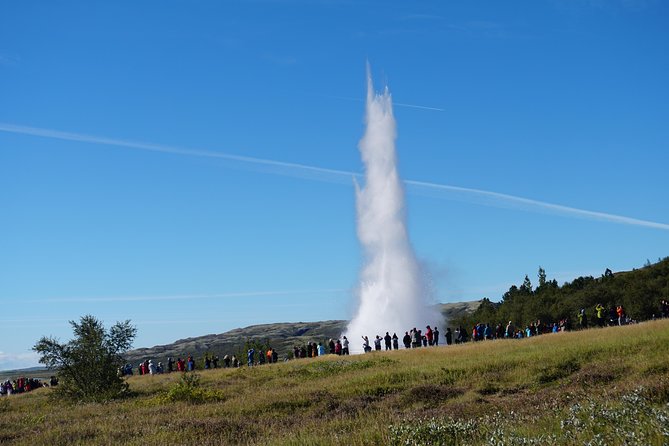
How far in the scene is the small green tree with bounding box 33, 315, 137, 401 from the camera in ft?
103

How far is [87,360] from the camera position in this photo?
32156 mm

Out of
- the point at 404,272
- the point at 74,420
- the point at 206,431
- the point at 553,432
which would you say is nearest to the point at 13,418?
the point at 74,420

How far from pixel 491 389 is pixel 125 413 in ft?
42.8

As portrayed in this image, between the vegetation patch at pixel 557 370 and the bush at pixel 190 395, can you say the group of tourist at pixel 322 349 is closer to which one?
the bush at pixel 190 395

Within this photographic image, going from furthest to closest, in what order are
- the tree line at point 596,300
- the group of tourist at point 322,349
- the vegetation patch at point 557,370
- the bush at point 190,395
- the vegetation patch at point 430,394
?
the tree line at point 596,300
the group of tourist at point 322,349
the bush at point 190,395
the vegetation patch at point 557,370
the vegetation patch at point 430,394

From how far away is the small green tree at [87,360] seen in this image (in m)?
31.3

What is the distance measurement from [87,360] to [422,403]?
1977cm

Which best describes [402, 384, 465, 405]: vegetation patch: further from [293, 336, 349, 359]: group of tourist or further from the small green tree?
[293, 336, 349, 359]: group of tourist

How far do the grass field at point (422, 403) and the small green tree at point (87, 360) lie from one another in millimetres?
1272

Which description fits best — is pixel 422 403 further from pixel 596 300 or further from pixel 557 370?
pixel 596 300

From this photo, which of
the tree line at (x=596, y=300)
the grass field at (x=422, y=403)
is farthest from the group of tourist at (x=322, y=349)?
the tree line at (x=596, y=300)

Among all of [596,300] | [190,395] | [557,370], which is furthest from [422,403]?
[596,300]

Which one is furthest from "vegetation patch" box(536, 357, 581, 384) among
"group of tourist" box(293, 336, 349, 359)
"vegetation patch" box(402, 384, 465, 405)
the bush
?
"group of tourist" box(293, 336, 349, 359)

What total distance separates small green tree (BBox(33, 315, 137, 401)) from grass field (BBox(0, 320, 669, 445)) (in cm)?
127
